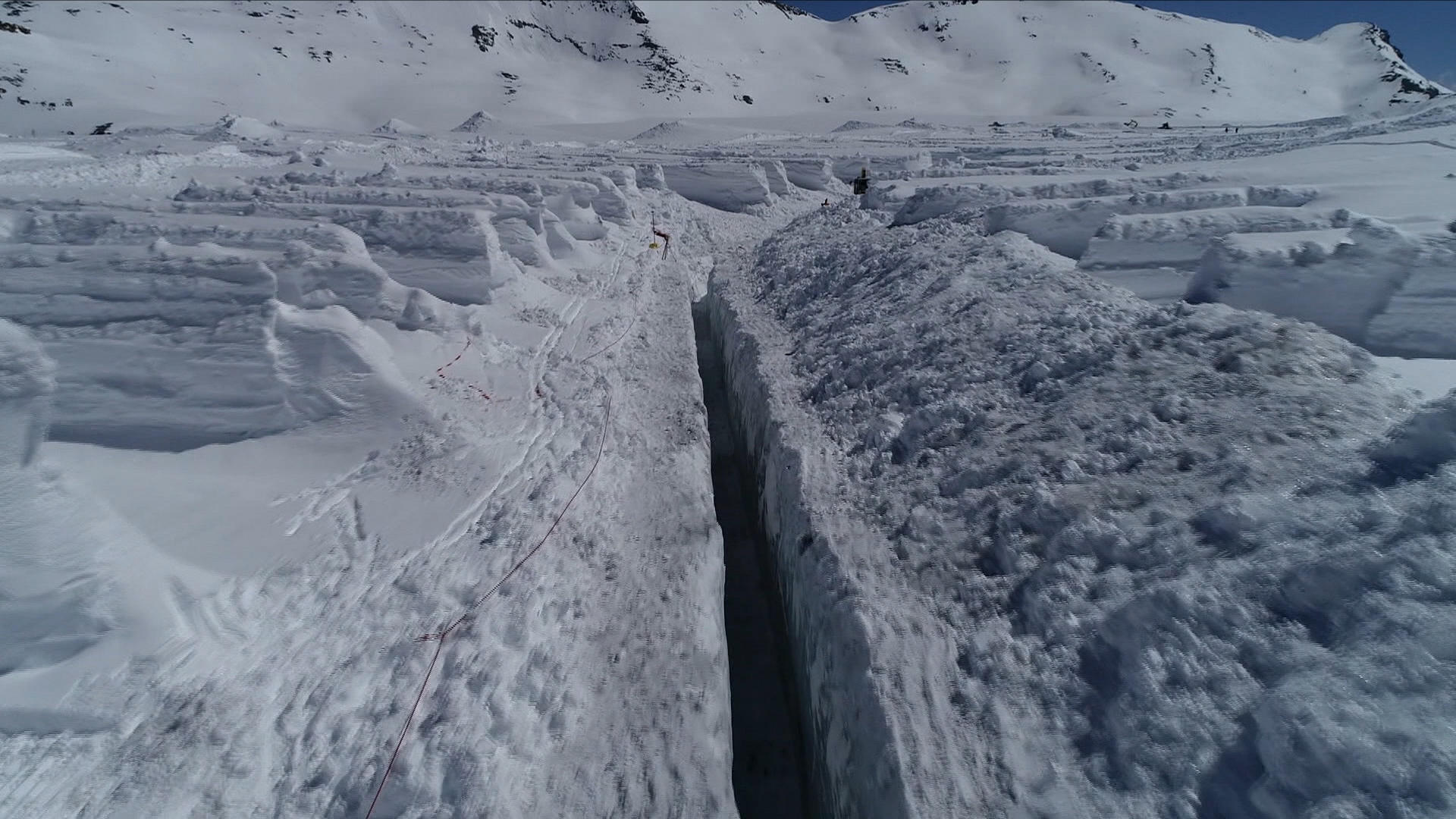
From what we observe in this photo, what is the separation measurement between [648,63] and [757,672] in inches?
4245

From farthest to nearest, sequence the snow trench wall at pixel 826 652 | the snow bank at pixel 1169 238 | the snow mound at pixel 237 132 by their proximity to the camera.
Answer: the snow mound at pixel 237 132 → the snow bank at pixel 1169 238 → the snow trench wall at pixel 826 652

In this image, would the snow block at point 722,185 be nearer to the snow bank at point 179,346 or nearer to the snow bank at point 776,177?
the snow bank at point 776,177

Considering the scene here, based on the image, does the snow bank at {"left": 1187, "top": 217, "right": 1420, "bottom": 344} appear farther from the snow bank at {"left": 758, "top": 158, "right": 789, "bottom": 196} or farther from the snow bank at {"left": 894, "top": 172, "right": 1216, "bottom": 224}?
the snow bank at {"left": 758, "top": 158, "right": 789, "bottom": 196}

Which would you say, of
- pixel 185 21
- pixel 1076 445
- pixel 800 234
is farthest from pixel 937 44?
pixel 1076 445

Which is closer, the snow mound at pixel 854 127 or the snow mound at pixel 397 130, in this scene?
the snow mound at pixel 397 130

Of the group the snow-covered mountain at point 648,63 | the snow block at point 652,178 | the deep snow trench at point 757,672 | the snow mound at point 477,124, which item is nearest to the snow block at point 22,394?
the deep snow trench at point 757,672

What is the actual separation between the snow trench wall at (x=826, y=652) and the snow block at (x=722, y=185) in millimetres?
19647

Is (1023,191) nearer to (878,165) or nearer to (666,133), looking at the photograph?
(878,165)

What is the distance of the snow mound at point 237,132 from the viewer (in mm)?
36397

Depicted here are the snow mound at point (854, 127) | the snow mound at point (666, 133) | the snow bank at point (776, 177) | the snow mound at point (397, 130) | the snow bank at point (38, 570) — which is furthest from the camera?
the snow mound at point (854, 127)

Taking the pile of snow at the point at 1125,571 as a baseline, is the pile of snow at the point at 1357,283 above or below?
above

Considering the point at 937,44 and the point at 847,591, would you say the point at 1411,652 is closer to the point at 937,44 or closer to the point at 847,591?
the point at 847,591

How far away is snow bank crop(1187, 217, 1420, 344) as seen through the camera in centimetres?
647

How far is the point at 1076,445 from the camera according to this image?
618 cm
